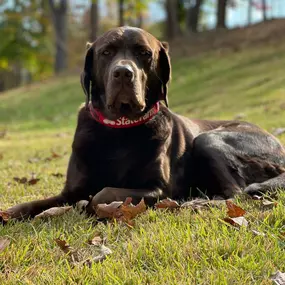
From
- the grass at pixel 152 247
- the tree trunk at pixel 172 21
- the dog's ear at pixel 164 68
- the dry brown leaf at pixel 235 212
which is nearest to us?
the grass at pixel 152 247

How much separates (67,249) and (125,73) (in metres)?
1.46

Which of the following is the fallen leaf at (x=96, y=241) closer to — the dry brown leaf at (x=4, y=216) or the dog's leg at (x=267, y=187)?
the dry brown leaf at (x=4, y=216)

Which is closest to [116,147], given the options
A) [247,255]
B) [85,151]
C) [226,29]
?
[85,151]

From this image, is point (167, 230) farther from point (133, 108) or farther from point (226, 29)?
point (226, 29)

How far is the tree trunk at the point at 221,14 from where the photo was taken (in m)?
26.7

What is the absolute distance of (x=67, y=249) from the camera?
295 centimetres

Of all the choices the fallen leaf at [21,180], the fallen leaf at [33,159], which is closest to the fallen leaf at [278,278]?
the fallen leaf at [21,180]

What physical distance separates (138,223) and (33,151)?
5.93 metres

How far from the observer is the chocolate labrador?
155 inches

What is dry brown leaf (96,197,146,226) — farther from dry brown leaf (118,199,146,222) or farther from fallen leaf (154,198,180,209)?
fallen leaf (154,198,180,209)

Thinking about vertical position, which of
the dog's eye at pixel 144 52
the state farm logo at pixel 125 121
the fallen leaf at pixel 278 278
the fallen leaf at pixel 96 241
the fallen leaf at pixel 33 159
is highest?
the dog's eye at pixel 144 52

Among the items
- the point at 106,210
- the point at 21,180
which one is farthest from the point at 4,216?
the point at 21,180

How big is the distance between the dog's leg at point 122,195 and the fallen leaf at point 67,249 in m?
0.68

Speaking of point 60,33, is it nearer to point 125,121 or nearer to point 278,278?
point 125,121
